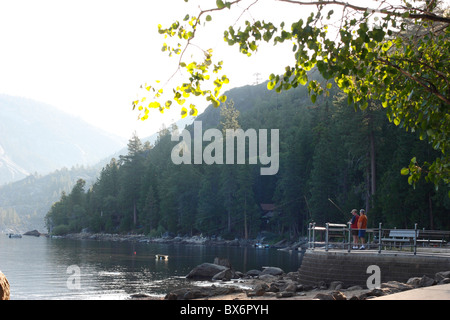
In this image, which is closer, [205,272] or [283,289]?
[283,289]

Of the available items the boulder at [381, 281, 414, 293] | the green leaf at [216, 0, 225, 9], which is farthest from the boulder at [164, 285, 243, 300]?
the green leaf at [216, 0, 225, 9]

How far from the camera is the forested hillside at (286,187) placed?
50.8 m

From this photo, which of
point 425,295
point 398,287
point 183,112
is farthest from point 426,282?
point 183,112

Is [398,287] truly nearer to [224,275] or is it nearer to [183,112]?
[183,112]

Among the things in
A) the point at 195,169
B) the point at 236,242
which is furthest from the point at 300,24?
the point at 195,169

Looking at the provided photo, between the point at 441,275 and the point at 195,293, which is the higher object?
the point at 441,275

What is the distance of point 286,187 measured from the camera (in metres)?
82.4

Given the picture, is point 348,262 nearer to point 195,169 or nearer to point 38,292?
point 38,292

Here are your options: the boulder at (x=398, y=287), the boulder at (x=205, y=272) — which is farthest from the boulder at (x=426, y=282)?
the boulder at (x=205, y=272)

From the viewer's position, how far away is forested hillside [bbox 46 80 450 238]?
50.8 meters

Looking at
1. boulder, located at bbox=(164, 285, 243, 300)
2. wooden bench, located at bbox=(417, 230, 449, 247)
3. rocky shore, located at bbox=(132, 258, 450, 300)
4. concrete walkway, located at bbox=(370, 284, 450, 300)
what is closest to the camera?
concrete walkway, located at bbox=(370, 284, 450, 300)

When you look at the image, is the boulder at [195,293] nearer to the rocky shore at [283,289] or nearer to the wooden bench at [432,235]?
the rocky shore at [283,289]

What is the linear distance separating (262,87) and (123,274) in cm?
16548

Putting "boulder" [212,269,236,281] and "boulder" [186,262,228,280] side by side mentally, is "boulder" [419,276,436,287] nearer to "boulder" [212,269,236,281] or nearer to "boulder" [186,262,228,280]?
"boulder" [212,269,236,281]
